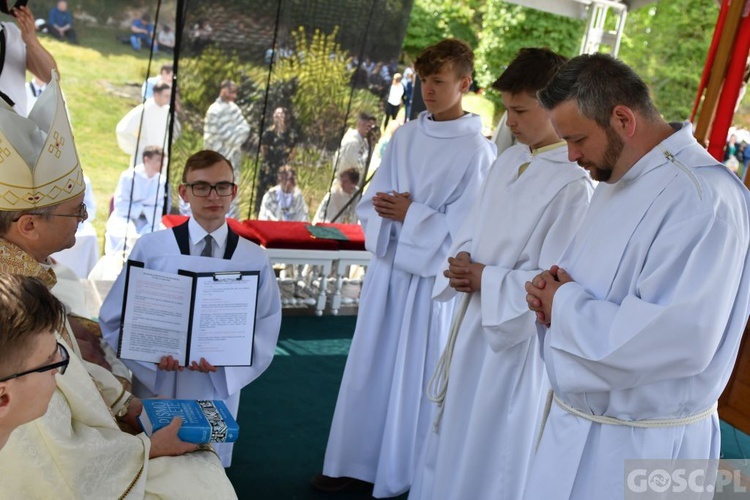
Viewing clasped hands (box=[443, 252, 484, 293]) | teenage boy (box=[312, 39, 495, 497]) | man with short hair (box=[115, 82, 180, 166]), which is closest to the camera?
clasped hands (box=[443, 252, 484, 293])

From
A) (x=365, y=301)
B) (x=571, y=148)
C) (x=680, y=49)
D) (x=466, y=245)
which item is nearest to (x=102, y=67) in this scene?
(x=365, y=301)

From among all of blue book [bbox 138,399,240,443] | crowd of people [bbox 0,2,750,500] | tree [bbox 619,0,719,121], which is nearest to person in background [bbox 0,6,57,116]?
crowd of people [bbox 0,2,750,500]

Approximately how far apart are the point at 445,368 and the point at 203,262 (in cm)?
107

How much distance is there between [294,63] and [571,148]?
5.15 m

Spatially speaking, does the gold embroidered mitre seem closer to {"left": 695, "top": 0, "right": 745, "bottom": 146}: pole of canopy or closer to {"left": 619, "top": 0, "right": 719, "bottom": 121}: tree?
{"left": 695, "top": 0, "right": 745, "bottom": 146}: pole of canopy

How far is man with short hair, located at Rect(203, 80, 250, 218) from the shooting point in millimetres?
6988

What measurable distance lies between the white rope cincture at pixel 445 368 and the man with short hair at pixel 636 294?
0.84 meters

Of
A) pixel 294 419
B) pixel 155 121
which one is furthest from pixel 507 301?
pixel 155 121

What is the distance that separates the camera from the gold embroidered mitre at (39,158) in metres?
2.52

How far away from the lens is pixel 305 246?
6.58 metres

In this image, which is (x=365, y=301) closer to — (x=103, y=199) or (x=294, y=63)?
(x=294, y=63)

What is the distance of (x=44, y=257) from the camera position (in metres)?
2.62

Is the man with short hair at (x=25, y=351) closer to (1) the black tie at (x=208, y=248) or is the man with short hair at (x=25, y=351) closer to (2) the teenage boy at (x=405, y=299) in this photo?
(1) the black tie at (x=208, y=248)

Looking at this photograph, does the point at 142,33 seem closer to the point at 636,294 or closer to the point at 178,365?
the point at 178,365
